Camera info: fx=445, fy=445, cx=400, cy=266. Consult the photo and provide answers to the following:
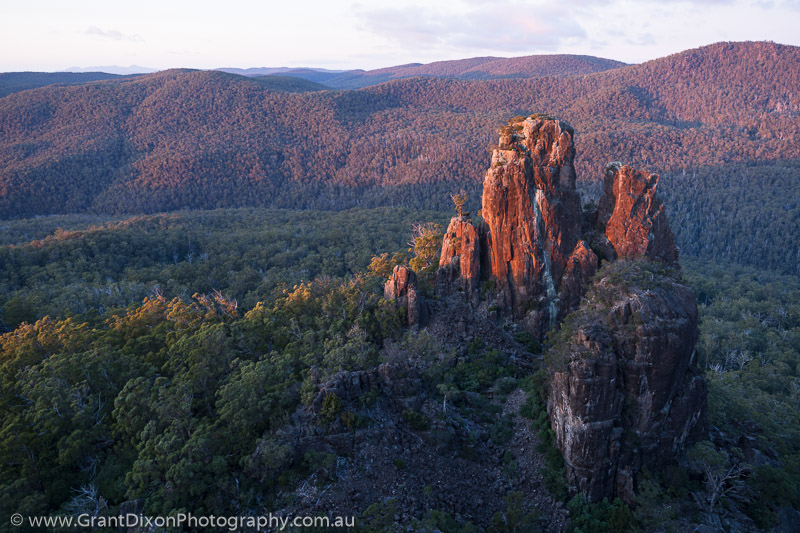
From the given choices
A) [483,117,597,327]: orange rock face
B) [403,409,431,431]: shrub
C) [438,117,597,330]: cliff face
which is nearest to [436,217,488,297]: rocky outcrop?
[438,117,597,330]: cliff face

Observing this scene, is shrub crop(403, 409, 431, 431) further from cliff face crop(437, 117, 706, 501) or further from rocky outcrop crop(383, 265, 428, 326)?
rocky outcrop crop(383, 265, 428, 326)

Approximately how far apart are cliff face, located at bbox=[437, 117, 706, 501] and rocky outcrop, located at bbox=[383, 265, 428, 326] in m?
3.48

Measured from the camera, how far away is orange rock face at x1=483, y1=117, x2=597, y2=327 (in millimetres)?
35625

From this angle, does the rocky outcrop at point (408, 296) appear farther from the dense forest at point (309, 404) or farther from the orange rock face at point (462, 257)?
the orange rock face at point (462, 257)

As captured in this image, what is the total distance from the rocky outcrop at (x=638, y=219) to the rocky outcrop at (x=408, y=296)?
636 inches

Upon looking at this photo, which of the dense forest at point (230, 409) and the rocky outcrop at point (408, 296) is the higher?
the rocky outcrop at point (408, 296)

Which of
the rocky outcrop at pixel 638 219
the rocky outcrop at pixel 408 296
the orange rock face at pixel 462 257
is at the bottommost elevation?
the rocky outcrop at pixel 408 296

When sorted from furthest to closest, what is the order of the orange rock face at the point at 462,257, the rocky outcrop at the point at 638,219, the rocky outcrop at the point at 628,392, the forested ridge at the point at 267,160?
the forested ridge at the point at 267,160 → the orange rock face at the point at 462,257 → the rocky outcrop at the point at 638,219 → the rocky outcrop at the point at 628,392

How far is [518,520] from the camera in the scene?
74.5ft

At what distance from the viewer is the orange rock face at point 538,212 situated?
3562cm


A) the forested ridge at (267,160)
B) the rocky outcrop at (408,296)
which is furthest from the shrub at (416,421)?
the forested ridge at (267,160)

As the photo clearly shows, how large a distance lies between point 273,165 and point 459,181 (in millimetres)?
79375

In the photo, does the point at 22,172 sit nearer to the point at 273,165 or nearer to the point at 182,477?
the point at 273,165

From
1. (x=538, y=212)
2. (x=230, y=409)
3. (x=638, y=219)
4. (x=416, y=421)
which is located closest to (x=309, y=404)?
(x=230, y=409)
